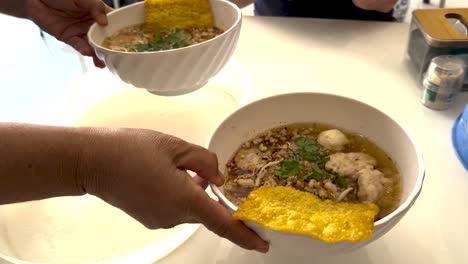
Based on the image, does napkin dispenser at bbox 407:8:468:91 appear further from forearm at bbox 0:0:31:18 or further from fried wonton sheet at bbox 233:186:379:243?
forearm at bbox 0:0:31:18

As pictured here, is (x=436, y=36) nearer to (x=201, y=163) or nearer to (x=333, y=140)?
(x=333, y=140)

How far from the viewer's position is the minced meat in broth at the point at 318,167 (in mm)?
534

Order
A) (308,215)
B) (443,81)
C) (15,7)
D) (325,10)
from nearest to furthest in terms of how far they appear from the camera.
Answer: (308,215) < (443,81) < (15,7) < (325,10)

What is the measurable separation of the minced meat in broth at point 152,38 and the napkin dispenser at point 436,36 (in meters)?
0.37

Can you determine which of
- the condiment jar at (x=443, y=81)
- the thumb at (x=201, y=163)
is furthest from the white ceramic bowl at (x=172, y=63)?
the condiment jar at (x=443, y=81)

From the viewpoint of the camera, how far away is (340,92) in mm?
869

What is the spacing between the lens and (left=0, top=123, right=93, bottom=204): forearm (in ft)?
1.54

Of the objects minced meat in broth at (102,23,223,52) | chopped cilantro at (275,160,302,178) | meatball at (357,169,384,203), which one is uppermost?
minced meat in broth at (102,23,223,52)

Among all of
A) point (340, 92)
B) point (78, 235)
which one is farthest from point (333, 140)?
point (78, 235)

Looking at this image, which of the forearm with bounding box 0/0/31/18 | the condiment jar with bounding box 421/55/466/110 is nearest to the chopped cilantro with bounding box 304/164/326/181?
the condiment jar with bounding box 421/55/466/110

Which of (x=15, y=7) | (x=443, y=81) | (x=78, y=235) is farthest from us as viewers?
(x=15, y=7)

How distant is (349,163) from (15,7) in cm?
72

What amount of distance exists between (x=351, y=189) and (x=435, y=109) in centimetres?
36

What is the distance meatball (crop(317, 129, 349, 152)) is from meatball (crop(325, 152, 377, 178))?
2 centimetres
